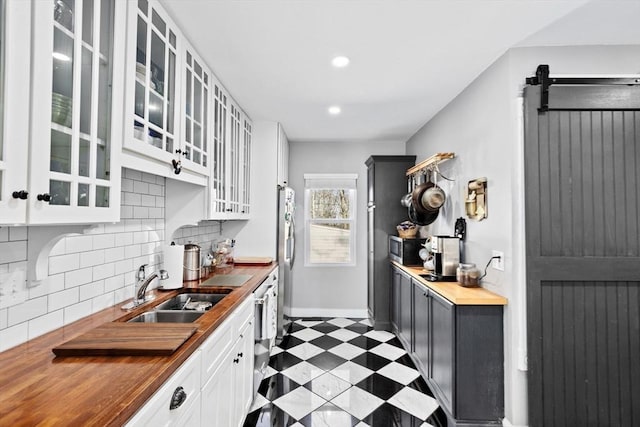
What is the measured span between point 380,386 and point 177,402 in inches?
81.6

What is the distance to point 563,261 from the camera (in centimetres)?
202

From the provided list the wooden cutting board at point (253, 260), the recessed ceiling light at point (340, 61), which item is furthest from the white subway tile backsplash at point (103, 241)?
the recessed ceiling light at point (340, 61)

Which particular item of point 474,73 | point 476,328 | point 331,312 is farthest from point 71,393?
point 331,312

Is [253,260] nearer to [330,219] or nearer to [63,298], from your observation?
[330,219]

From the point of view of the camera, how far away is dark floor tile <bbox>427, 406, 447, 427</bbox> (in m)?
2.24

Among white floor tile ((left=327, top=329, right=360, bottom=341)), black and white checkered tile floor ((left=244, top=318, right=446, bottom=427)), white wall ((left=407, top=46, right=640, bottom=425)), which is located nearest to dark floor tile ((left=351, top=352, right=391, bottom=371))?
black and white checkered tile floor ((left=244, top=318, right=446, bottom=427))

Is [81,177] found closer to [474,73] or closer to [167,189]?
[167,189]

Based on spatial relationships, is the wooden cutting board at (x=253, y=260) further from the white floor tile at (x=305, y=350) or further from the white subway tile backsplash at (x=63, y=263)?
the white subway tile backsplash at (x=63, y=263)

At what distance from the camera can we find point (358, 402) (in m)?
2.49

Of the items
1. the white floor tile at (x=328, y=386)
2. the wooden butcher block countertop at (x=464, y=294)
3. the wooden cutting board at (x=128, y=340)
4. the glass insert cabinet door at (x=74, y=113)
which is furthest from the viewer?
the white floor tile at (x=328, y=386)

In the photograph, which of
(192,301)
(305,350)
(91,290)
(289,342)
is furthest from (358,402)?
(91,290)

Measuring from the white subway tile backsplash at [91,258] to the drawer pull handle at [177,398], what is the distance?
871mm

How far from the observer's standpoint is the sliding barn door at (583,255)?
1.99m

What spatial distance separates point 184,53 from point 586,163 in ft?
8.69
